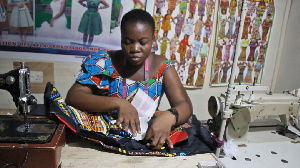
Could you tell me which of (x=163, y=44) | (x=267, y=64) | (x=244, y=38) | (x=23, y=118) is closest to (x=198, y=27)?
(x=163, y=44)

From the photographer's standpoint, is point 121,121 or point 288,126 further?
point 288,126

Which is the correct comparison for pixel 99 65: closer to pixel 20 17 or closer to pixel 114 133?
pixel 114 133

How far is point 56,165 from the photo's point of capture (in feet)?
2.44

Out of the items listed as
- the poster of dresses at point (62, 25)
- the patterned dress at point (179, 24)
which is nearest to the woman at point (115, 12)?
the poster of dresses at point (62, 25)

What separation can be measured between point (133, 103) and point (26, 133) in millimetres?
469

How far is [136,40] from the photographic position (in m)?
1.03

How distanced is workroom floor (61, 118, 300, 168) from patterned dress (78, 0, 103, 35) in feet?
3.19

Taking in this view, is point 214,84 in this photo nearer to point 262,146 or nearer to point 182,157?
point 262,146

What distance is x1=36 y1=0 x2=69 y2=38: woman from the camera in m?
1.64

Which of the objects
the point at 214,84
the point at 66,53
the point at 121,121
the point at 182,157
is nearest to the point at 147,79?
the point at 121,121

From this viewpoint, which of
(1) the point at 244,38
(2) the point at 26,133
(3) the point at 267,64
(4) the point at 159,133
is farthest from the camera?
(3) the point at 267,64

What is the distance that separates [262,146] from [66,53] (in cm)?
145

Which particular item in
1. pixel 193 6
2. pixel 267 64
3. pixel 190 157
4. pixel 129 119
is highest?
pixel 193 6

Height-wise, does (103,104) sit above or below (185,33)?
below
